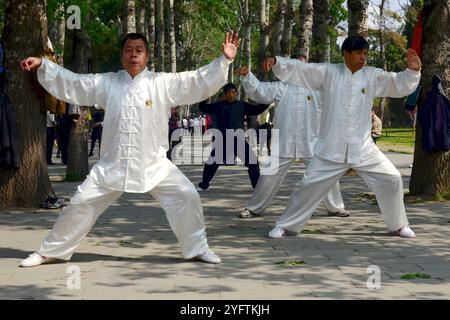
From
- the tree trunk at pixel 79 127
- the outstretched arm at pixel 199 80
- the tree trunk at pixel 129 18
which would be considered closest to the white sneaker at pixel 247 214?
the outstretched arm at pixel 199 80

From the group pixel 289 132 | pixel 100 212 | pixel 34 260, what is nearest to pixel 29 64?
pixel 100 212

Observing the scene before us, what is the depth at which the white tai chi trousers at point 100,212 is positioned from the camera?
723 cm

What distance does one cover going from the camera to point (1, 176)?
1105 centimetres

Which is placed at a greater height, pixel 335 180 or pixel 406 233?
pixel 335 180

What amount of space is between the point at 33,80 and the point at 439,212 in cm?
584

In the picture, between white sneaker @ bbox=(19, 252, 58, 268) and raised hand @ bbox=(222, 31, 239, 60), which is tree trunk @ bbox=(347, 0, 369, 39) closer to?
raised hand @ bbox=(222, 31, 239, 60)

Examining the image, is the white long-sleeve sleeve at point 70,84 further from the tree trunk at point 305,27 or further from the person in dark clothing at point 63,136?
the person in dark clothing at point 63,136

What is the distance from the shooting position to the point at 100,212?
290 inches

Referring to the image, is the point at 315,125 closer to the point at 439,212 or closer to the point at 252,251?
the point at 439,212

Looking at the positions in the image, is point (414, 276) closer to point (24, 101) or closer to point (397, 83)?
point (397, 83)

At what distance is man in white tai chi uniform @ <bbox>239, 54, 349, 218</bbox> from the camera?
10.4 metres

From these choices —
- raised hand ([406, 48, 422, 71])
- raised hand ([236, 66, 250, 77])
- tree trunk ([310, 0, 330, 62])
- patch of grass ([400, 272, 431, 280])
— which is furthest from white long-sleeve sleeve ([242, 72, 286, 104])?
tree trunk ([310, 0, 330, 62])

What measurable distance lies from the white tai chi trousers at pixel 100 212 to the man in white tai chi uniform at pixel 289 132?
10.3 ft

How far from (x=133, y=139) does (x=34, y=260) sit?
55.1 inches
